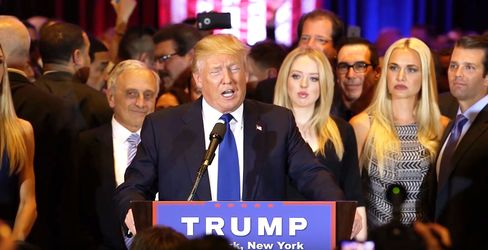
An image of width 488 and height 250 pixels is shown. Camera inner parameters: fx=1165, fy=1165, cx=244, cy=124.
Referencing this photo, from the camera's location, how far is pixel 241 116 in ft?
16.5

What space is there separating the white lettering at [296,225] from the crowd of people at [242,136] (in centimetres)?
33

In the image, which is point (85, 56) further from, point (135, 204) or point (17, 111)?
point (135, 204)

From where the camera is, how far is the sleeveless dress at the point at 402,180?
6223 mm

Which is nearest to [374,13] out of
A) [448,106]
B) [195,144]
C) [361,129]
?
[448,106]

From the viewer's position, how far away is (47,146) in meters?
6.46

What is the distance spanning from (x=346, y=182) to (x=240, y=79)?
1.32 metres

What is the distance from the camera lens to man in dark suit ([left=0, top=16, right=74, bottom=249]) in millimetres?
6371

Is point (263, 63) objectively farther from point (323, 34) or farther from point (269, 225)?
point (269, 225)

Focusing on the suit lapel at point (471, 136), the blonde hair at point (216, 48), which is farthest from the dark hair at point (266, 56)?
the blonde hair at point (216, 48)

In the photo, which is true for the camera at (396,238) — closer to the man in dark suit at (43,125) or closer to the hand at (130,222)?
the hand at (130,222)

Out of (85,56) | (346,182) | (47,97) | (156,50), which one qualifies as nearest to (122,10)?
(156,50)

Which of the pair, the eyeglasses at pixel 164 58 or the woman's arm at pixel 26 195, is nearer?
the woman's arm at pixel 26 195

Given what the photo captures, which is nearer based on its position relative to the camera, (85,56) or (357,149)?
(357,149)

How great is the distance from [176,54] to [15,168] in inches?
107
